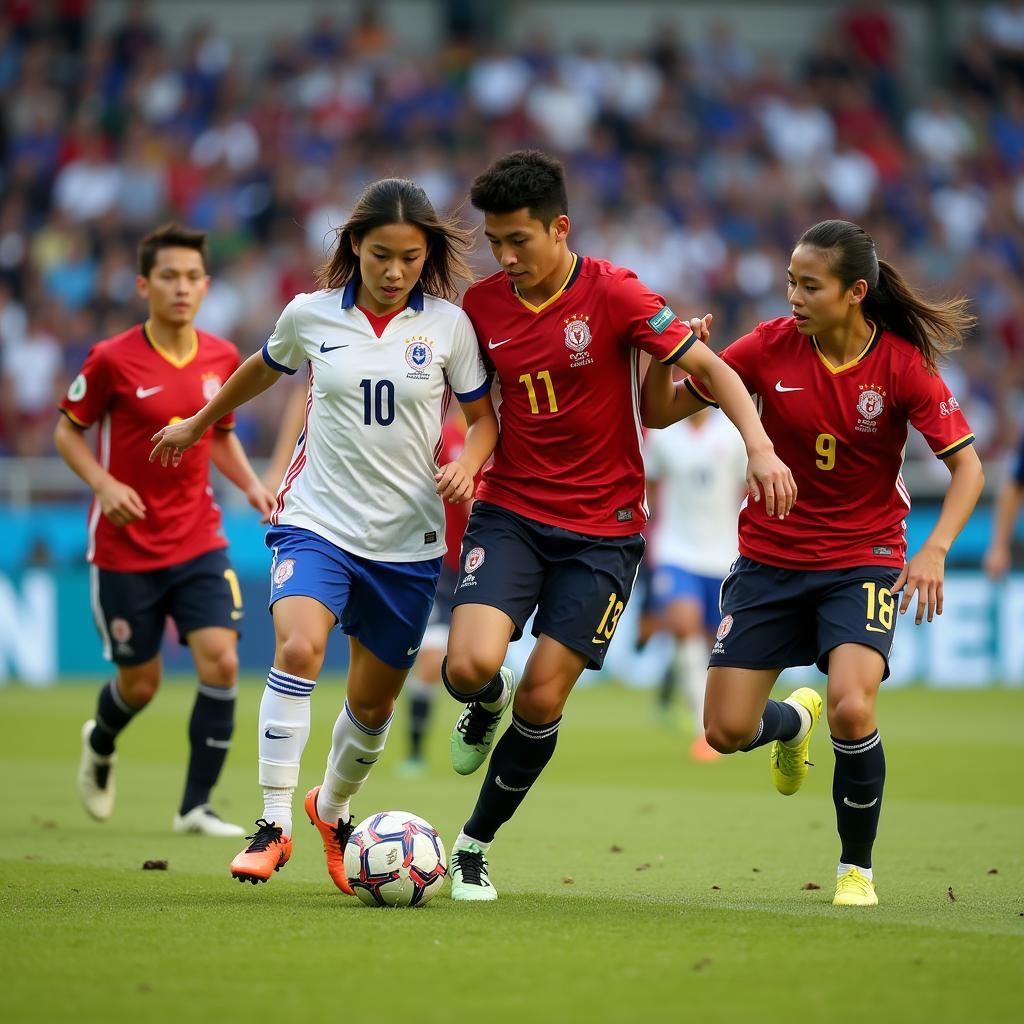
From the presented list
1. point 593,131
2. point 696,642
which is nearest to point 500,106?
point 593,131

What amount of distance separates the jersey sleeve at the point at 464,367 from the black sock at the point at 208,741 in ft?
8.50

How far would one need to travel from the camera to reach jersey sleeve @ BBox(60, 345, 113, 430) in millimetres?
8461

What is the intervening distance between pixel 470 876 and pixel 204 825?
2.35 metres

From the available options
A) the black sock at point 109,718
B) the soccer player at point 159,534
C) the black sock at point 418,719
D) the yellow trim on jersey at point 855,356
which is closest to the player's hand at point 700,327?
the yellow trim on jersey at point 855,356

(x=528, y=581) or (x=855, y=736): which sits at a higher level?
(x=528, y=581)

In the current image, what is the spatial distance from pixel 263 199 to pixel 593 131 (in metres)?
4.78

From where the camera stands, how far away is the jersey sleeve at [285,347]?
643cm

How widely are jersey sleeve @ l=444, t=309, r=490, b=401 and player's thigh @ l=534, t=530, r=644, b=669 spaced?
0.60m

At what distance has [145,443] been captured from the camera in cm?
851

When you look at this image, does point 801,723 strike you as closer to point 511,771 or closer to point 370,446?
point 511,771

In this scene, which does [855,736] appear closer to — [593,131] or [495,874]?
[495,874]

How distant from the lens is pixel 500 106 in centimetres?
2319

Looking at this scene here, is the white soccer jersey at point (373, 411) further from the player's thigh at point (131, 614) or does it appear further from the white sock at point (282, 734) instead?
the player's thigh at point (131, 614)

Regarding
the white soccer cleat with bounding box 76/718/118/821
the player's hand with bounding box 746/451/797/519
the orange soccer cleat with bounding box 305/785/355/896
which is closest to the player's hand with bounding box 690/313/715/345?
the player's hand with bounding box 746/451/797/519
